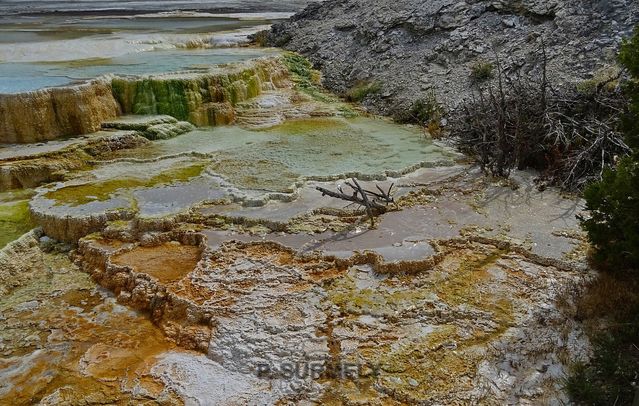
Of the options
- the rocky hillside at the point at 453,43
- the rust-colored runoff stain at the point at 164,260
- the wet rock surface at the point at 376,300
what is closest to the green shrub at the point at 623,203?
the wet rock surface at the point at 376,300

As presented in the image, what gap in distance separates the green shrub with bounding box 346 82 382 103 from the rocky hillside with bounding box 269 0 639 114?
5cm

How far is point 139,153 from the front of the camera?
418 inches

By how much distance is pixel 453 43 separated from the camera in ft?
45.9

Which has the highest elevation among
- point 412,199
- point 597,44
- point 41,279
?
point 597,44

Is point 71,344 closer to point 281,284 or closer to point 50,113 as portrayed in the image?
point 281,284

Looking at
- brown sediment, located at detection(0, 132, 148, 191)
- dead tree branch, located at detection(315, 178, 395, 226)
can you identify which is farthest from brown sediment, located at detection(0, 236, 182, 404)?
dead tree branch, located at detection(315, 178, 395, 226)

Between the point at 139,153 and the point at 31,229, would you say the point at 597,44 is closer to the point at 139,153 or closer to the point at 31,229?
the point at 139,153

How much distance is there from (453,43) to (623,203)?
9.27 metres

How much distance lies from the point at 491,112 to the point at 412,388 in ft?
20.9

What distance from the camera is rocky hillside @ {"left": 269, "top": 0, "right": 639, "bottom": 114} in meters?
11.7

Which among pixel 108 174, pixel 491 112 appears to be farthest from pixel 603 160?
pixel 108 174

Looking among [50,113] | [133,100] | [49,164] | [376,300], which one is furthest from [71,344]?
[133,100]

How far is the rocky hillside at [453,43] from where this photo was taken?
38.4ft

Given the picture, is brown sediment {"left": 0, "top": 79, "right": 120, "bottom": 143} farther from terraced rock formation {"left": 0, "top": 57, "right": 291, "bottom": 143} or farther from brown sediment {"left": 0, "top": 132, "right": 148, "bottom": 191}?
brown sediment {"left": 0, "top": 132, "right": 148, "bottom": 191}
